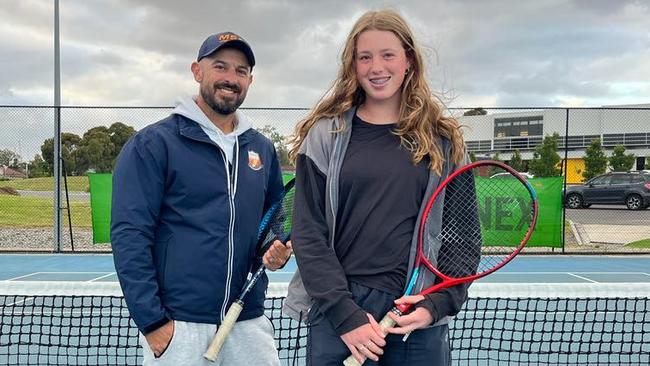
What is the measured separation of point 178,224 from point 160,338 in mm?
370

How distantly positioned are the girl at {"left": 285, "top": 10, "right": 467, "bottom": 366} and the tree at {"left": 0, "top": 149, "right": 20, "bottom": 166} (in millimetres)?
10659

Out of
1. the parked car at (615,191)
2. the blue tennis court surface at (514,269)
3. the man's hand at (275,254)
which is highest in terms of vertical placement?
the man's hand at (275,254)

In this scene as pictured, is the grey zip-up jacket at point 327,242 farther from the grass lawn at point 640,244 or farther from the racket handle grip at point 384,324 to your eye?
the grass lawn at point 640,244

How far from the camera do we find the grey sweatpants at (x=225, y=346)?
1.90 m

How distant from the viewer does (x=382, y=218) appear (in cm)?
169

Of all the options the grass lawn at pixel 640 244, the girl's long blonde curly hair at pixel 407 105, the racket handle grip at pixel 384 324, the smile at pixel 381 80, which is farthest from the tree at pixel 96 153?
the grass lawn at pixel 640 244

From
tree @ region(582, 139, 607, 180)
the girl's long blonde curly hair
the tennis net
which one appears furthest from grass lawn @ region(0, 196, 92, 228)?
tree @ region(582, 139, 607, 180)

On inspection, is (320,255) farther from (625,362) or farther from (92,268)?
(92,268)

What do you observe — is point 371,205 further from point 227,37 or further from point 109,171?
point 109,171

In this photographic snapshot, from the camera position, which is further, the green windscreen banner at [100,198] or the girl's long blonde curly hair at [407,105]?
the green windscreen banner at [100,198]

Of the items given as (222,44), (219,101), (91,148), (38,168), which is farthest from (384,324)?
(38,168)

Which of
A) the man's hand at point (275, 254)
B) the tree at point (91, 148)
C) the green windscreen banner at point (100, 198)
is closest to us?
the man's hand at point (275, 254)

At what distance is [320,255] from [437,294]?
39cm

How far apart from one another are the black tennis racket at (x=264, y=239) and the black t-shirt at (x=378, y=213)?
44 centimetres
